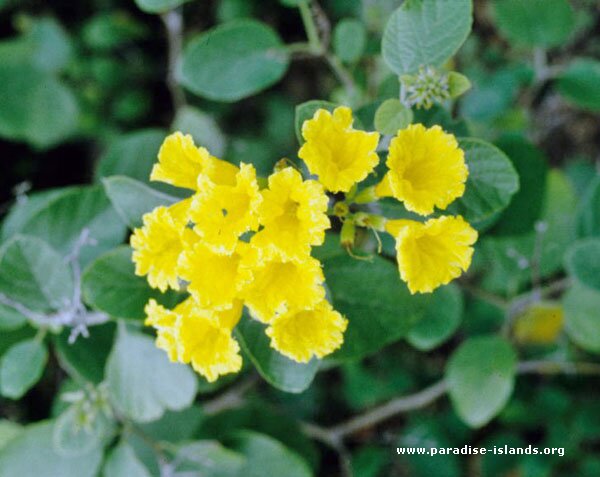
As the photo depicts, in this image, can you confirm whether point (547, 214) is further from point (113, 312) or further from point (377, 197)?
point (113, 312)

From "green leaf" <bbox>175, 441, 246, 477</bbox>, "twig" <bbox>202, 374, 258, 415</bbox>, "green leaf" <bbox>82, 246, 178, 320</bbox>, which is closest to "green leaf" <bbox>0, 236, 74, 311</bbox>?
"green leaf" <bbox>82, 246, 178, 320</bbox>

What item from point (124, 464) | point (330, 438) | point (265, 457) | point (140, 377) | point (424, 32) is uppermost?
point (424, 32)

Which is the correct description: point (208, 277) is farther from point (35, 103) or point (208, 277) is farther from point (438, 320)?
point (35, 103)

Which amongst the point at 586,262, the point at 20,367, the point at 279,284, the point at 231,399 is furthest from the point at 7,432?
the point at 586,262

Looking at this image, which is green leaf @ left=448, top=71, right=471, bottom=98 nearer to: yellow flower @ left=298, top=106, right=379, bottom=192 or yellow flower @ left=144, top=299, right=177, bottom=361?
yellow flower @ left=298, top=106, right=379, bottom=192

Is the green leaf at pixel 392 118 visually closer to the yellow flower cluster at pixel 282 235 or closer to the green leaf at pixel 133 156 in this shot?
the yellow flower cluster at pixel 282 235

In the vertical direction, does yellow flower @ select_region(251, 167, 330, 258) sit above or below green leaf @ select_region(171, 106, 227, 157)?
above
